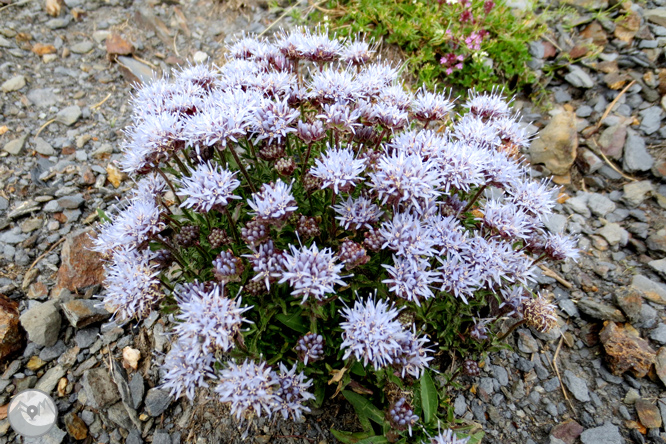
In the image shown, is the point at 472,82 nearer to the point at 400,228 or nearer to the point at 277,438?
the point at 400,228

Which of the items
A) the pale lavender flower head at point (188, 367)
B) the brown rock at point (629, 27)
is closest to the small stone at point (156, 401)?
the pale lavender flower head at point (188, 367)

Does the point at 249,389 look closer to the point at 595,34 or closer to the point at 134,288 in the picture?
the point at 134,288

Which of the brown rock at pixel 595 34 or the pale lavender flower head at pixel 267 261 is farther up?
the brown rock at pixel 595 34

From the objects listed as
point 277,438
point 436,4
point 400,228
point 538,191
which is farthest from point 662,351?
point 436,4

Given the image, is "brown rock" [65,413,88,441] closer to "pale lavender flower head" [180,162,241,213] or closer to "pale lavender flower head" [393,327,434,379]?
"pale lavender flower head" [180,162,241,213]

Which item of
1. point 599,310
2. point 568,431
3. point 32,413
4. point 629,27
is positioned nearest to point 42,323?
point 32,413

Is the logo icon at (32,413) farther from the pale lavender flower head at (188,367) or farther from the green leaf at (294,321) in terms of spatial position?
the green leaf at (294,321)
